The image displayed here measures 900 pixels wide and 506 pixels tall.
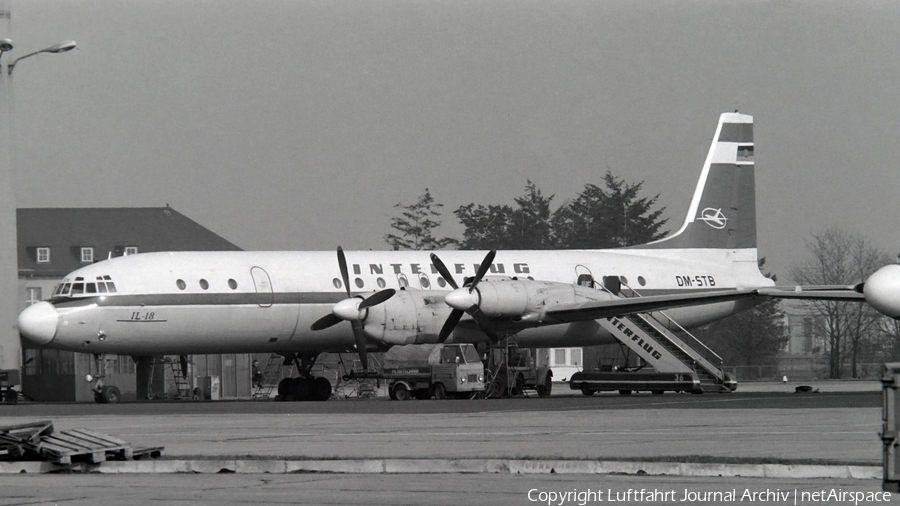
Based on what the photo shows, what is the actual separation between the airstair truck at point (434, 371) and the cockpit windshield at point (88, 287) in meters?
8.38

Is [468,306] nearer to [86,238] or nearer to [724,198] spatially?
[724,198]

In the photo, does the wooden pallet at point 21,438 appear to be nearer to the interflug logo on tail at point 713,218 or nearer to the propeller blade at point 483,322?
the propeller blade at point 483,322

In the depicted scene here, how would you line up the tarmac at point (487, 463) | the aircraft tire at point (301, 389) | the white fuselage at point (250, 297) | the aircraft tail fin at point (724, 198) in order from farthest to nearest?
the aircraft tail fin at point (724, 198) → the aircraft tire at point (301, 389) → the white fuselage at point (250, 297) → the tarmac at point (487, 463)

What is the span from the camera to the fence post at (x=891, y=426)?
7.64 metres

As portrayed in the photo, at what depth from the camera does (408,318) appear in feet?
120

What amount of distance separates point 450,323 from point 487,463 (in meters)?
23.4

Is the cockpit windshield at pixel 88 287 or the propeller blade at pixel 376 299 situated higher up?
the cockpit windshield at pixel 88 287

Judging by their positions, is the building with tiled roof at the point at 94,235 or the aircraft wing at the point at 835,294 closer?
the aircraft wing at the point at 835,294

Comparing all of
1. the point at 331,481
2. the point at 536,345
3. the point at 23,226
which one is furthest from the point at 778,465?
the point at 23,226

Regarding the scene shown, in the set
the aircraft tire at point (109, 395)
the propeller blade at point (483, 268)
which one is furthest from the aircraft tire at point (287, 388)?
the propeller blade at point (483, 268)

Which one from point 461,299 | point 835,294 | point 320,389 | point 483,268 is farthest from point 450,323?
point 835,294

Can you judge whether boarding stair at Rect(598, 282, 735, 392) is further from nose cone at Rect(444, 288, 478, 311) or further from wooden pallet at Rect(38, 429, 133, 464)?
wooden pallet at Rect(38, 429, 133, 464)

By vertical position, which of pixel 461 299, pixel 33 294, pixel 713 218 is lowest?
pixel 461 299

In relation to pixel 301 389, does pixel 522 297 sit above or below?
above
